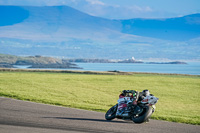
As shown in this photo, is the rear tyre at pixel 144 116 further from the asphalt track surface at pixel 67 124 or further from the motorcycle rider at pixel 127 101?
the motorcycle rider at pixel 127 101

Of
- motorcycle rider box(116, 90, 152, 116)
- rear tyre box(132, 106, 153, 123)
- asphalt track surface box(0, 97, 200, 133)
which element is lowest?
asphalt track surface box(0, 97, 200, 133)

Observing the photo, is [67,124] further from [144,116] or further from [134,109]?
[144,116]

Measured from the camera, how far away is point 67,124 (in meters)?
13.0

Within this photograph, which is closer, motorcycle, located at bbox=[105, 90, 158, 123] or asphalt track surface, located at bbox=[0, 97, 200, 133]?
asphalt track surface, located at bbox=[0, 97, 200, 133]

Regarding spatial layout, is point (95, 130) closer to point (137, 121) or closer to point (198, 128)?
point (137, 121)

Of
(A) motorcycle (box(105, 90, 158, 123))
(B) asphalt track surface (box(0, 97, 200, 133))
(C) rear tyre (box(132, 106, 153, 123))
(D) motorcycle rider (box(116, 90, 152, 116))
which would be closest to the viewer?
(B) asphalt track surface (box(0, 97, 200, 133))

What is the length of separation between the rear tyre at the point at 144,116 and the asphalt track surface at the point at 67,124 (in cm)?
18

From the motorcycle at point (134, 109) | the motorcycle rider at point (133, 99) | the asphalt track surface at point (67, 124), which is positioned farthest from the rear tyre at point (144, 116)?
the motorcycle rider at point (133, 99)

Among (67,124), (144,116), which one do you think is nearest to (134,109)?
(144,116)

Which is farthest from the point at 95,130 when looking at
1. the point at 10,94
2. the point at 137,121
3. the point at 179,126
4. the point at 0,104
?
the point at 10,94

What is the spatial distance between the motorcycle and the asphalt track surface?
0.78 feet

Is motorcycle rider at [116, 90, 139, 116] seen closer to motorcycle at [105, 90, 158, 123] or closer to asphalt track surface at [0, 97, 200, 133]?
motorcycle at [105, 90, 158, 123]

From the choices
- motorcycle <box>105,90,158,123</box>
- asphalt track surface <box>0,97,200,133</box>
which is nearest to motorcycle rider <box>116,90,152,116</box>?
motorcycle <box>105,90,158,123</box>

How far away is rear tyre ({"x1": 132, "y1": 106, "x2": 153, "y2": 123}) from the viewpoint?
1307 cm
